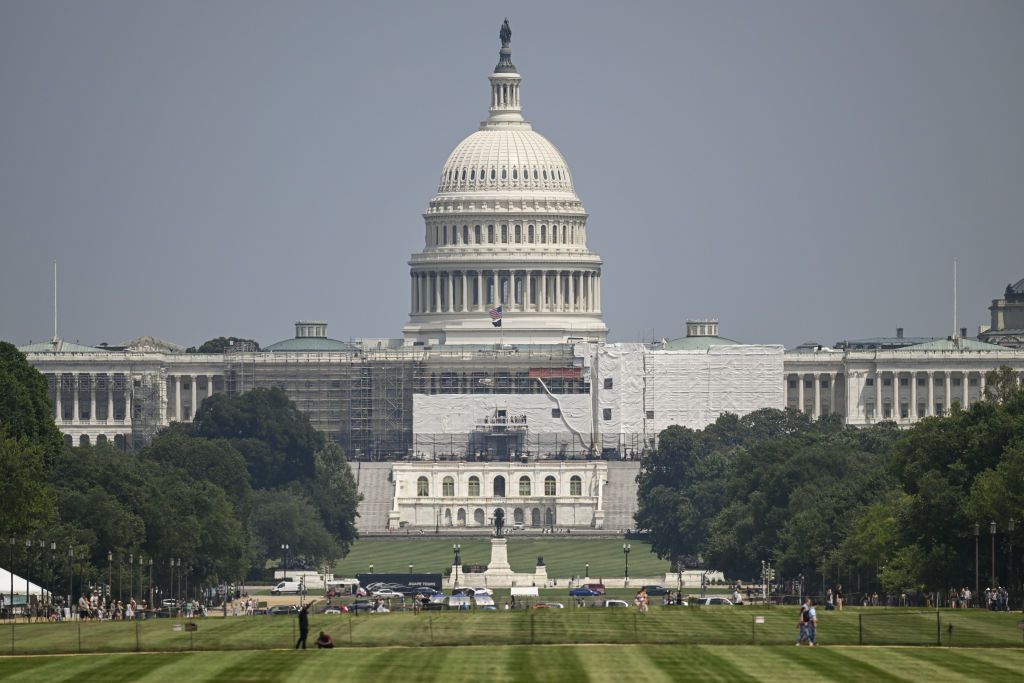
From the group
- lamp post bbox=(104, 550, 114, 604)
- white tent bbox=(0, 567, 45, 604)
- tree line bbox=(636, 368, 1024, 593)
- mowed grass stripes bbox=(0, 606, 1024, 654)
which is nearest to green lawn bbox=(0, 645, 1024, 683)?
mowed grass stripes bbox=(0, 606, 1024, 654)

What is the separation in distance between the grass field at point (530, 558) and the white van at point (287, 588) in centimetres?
1215

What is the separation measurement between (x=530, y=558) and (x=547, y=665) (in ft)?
351

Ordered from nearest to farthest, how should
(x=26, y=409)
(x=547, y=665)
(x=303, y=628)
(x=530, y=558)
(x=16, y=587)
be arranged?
(x=547, y=665)
(x=303, y=628)
(x=16, y=587)
(x=26, y=409)
(x=530, y=558)

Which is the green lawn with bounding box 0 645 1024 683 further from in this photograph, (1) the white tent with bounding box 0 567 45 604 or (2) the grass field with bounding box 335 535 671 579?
(2) the grass field with bounding box 335 535 671 579

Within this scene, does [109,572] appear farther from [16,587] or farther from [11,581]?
[11,581]

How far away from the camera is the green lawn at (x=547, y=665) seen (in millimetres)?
73750

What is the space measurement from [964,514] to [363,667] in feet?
125

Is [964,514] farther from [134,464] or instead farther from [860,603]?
[134,464]

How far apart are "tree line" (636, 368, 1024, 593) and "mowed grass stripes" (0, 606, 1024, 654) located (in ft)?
59.4

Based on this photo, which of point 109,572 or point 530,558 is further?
point 530,558

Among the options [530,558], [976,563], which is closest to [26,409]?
[976,563]

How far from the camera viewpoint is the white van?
5871 inches

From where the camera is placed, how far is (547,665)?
76.2m

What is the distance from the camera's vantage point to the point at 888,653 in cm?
7950
